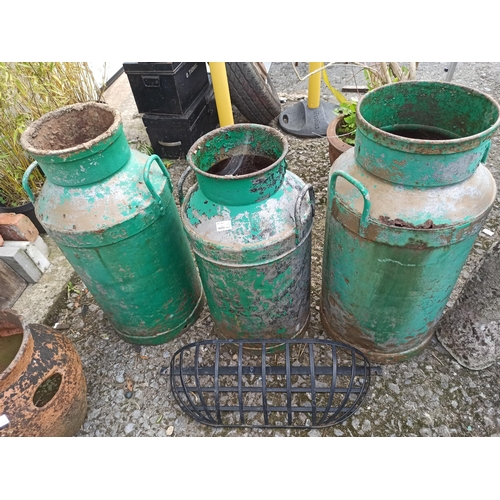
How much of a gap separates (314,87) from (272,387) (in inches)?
146

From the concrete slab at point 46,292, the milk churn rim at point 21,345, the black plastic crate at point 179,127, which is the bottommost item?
the concrete slab at point 46,292

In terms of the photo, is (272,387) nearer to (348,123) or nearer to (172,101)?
(348,123)

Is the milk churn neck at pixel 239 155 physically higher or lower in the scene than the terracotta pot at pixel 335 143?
higher

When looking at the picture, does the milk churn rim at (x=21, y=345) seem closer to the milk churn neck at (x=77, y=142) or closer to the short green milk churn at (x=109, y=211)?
the short green milk churn at (x=109, y=211)

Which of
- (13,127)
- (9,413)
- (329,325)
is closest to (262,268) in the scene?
(329,325)

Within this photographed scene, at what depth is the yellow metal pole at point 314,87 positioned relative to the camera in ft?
14.7

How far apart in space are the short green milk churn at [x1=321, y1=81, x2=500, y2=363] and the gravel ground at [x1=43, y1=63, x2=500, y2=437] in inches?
14.6

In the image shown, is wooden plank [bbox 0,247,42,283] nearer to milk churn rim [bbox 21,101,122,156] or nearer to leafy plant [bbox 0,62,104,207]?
leafy plant [bbox 0,62,104,207]

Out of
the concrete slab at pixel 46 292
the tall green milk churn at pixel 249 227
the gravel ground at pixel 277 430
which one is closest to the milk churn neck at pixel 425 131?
the tall green milk churn at pixel 249 227

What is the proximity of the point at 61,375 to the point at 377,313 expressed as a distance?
201 centimetres

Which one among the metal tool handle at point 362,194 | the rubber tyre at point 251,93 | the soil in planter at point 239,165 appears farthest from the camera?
the rubber tyre at point 251,93

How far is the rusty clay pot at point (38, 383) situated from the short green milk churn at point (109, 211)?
463 millimetres

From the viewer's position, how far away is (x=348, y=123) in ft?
12.2

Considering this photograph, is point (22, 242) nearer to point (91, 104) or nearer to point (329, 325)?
point (91, 104)
